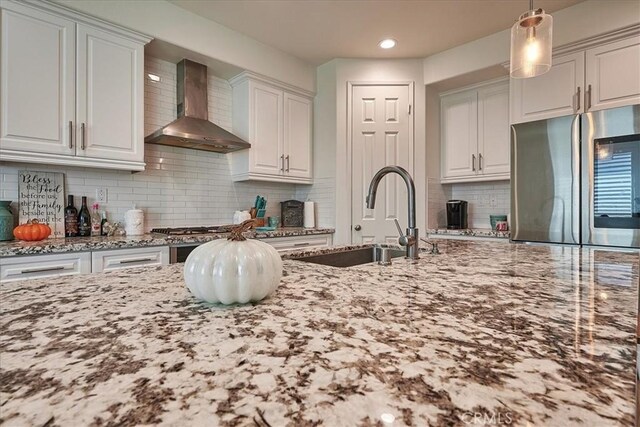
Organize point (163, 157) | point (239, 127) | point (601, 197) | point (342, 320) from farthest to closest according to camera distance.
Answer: point (239, 127) < point (163, 157) < point (601, 197) < point (342, 320)

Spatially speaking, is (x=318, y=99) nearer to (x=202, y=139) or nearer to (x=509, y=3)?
(x=202, y=139)

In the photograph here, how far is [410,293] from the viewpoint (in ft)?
2.60

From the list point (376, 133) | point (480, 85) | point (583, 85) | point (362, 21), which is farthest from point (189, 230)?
point (583, 85)

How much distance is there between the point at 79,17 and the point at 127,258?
A: 5.21 feet

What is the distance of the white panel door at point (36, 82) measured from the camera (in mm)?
1983

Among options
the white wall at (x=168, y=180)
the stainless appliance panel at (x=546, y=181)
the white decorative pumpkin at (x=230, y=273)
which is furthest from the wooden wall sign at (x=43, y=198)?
the stainless appliance panel at (x=546, y=181)

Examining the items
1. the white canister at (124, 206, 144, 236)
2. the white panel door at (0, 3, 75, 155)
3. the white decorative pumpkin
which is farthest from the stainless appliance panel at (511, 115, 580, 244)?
the white panel door at (0, 3, 75, 155)

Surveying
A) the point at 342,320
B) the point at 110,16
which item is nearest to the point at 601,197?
the point at 342,320

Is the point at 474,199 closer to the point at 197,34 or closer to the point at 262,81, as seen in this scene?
the point at 262,81

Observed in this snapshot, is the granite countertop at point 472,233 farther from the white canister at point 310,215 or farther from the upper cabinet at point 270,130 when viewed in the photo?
the upper cabinet at point 270,130

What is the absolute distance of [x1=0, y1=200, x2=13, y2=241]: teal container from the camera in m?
2.09

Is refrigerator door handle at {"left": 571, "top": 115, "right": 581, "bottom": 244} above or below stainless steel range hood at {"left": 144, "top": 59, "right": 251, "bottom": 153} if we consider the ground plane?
below

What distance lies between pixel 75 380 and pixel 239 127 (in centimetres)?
315

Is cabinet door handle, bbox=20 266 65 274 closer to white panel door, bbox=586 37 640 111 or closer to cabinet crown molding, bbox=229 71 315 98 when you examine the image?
cabinet crown molding, bbox=229 71 315 98
